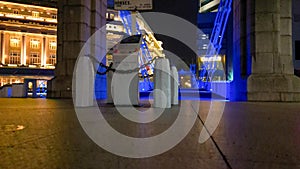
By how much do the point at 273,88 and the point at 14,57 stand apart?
55.5 meters

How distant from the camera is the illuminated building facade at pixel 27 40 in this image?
158 ft

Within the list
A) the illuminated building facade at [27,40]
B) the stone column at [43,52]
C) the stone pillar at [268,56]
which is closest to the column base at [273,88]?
the stone pillar at [268,56]

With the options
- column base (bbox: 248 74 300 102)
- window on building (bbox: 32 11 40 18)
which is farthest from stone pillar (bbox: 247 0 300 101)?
window on building (bbox: 32 11 40 18)

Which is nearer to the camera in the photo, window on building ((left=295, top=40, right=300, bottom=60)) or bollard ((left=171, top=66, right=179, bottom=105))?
bollard ((left=171, top=66, right=179, bottom=105))

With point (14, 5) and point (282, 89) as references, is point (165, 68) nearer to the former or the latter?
point (282, 89)

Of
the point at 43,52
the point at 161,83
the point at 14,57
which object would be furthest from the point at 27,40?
the point at 161,83

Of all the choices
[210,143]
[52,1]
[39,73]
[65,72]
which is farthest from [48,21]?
[210,143]

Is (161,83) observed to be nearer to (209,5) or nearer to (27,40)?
(27,40)

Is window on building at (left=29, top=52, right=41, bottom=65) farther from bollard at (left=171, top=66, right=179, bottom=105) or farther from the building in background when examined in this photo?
bollard at (left=171, top=66, right=179, bottom=105)

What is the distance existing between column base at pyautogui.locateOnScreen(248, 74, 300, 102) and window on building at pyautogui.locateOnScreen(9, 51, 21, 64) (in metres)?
54.5

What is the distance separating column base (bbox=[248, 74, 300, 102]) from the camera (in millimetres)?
8195

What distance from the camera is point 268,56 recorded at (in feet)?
27.9

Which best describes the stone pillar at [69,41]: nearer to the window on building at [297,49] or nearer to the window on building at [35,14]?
the window on building at [297,49]

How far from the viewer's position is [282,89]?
26.9 ft
